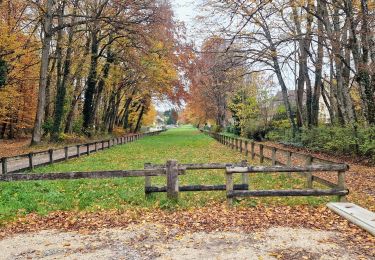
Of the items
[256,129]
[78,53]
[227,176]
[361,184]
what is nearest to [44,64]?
[78,53]

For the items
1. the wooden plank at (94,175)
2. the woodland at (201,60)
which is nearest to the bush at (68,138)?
the woodland at (201,60)

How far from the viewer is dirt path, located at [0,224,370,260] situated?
5121 millimetres

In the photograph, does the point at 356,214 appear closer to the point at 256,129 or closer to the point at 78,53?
the point at 78,53

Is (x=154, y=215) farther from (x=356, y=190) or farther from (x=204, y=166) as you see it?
(x=356, y=190)

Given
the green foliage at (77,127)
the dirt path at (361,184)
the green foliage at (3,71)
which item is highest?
the green foliage at (3,71)

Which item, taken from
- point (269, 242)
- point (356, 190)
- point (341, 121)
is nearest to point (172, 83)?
point (341, 121)

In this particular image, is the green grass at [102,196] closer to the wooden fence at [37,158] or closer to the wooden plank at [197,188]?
the wooden plank at [197,188]

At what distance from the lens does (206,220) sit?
6.78 m

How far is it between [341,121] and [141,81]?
2290 centimetres

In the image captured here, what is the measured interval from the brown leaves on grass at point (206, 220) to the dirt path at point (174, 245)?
270 mm

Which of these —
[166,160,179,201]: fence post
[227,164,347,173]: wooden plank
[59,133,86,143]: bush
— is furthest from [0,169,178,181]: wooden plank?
[59,133,86,143]: bush

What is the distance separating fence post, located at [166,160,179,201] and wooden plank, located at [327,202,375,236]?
3.20m

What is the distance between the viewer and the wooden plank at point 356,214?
5.97 metres

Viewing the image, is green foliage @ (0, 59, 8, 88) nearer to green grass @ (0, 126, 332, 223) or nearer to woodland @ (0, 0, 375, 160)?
woodland @ (0, 0, 375, 160)
